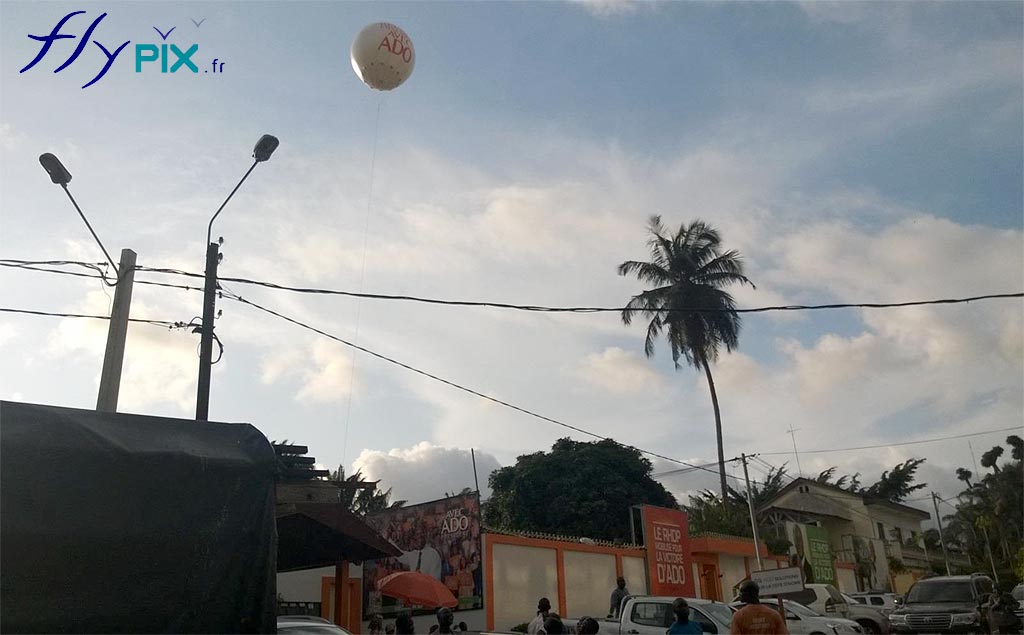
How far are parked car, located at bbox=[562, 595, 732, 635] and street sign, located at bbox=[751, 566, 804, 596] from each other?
246cm

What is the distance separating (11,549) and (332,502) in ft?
16.0

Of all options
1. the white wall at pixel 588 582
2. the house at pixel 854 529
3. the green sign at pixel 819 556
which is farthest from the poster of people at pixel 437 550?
the house at pixel 854 529

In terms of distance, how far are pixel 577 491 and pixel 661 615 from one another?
929 inches

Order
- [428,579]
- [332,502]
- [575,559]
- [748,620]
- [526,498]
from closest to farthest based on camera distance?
[748,620] → [332,502] → [428,579] → [575,559] → [526,498]

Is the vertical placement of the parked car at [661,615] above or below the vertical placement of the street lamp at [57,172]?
below

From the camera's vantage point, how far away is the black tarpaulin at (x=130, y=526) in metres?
5.22

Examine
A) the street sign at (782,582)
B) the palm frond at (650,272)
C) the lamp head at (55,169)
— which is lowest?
the street sign at (782,582)

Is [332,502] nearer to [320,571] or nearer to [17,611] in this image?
[17,611]

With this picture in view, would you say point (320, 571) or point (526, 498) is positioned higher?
point (526, 498)

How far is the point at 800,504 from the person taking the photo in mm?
52000

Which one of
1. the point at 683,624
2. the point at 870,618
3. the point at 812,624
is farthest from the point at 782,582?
the point at 870,618

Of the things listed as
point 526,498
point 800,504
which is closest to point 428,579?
point 526,498

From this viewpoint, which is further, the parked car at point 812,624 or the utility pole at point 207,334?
the parked car at point 812,624

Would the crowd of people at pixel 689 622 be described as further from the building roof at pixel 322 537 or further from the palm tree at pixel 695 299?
the palm tree at pixel 695 299
